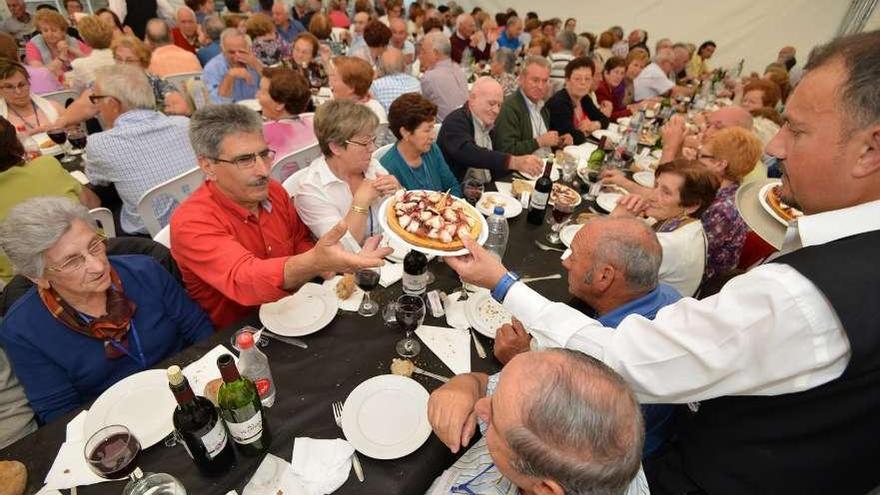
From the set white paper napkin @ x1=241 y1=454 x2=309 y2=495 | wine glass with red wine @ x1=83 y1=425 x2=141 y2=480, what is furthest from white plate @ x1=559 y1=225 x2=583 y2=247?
wine glass with red wine @ x1=83 y1=425 x2=141 y2=480

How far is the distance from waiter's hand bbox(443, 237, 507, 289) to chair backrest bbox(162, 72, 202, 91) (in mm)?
5245

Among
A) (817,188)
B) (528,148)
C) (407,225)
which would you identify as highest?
(817,188)

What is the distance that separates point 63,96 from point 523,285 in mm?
5710

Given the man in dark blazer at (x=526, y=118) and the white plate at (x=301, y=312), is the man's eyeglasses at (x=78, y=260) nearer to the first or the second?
the white plate at (x=301, y=312)

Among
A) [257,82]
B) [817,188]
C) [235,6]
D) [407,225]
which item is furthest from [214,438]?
[235,6]

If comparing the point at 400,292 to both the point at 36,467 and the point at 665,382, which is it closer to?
the point at 665,382

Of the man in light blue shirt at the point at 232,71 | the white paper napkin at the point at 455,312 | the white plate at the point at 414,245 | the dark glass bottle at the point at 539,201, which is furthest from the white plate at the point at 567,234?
the man in light blue shirt at the point at 232,71

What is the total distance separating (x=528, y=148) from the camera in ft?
13.9

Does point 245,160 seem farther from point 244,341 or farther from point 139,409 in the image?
point 139,409

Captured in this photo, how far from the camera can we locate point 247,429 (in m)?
1.28

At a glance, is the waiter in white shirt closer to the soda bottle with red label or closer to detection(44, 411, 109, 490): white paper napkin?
the soda bottle with red label

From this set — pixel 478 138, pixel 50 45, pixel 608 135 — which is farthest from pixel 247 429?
pixel 50 45

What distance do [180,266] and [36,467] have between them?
1.02 metres

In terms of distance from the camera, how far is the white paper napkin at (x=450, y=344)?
5.81ft
